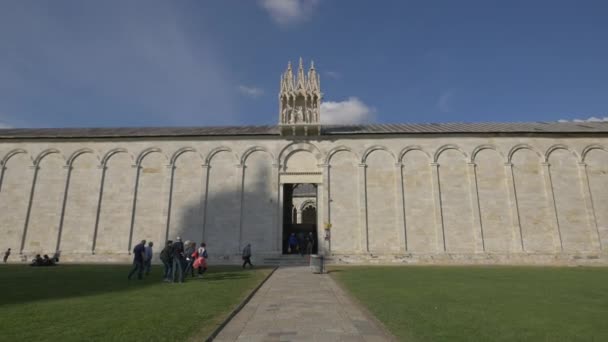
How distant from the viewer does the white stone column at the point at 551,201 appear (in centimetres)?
2483

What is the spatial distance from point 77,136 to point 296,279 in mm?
24817

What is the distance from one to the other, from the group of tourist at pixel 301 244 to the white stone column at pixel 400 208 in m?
7.27

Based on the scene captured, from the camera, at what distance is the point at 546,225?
25344mm

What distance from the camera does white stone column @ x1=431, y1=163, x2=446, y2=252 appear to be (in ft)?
82.7

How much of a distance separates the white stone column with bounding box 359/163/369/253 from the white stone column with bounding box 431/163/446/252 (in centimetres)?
556

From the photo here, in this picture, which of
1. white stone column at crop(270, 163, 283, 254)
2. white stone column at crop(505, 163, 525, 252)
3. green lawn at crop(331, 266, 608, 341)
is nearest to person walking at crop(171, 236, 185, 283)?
green lawn at crop(331, 266, 608, 341)

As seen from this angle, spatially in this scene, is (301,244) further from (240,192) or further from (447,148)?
(447,148)

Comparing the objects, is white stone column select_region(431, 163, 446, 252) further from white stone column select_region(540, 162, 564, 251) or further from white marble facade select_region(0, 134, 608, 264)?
white stone column select_region(540, 162, 564, 251)

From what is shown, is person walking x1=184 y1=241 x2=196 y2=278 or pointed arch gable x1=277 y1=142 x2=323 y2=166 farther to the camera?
pointed arch gable x1=277 y1=142 x2=323 y2=166

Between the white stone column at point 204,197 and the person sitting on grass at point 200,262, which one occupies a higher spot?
the white stone column at point 204,197

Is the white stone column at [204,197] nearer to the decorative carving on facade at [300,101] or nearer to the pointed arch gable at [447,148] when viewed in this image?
the decorative carving on facade at [300,101]

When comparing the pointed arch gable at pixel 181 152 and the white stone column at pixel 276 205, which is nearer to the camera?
the white stone column at pixel 276 205

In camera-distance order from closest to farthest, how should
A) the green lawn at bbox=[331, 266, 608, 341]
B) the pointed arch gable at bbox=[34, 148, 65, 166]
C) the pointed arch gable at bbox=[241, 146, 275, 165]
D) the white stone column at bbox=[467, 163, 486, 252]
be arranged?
the green lawn at bbox=[331, 266, 608, 341], the white stone column at bbox=[467, 163, 486, 252], the pointed arch gable at bbox=[241, 146, 275, 165], the pointed arch gable at bbox=[34, 148, 65, 166]

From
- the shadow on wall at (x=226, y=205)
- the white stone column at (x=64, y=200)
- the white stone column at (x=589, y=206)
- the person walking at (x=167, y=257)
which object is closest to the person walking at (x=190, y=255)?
the person walking at (x=167, y=257)
